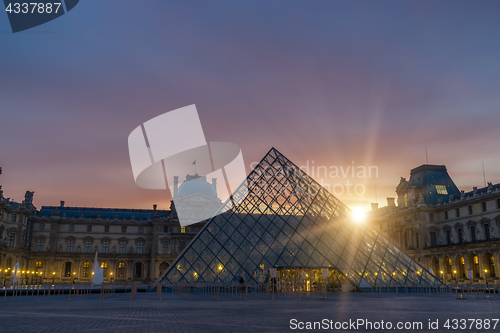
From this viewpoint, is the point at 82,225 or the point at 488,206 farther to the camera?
the point at 82,225

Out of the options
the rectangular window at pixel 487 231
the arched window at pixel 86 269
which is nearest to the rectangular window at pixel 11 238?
the arched window at pixel 86 269

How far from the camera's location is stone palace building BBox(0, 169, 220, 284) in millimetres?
71562

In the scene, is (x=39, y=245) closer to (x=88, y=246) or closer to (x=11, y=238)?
(x=88, y=246)

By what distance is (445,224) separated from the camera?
211 ft

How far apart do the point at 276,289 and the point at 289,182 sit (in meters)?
9.32

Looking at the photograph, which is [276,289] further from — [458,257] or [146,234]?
[146,234]

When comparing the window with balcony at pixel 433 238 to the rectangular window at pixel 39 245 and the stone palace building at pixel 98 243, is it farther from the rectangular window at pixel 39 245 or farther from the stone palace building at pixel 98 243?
the rectangular window at pixel 39 245

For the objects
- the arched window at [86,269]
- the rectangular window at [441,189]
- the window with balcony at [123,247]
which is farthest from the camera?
the window with balcony at [123,247]

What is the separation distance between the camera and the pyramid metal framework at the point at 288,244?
3002cm

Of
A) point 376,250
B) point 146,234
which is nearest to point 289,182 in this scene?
point 376,250

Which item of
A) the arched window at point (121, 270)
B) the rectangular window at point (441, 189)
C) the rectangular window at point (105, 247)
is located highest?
the rectangular window at point (441, 189)

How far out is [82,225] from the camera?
7569cm

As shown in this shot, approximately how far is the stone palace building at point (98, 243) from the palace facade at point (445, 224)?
3213 cm

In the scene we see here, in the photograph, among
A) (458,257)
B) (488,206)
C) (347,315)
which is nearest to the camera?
(347,315)
